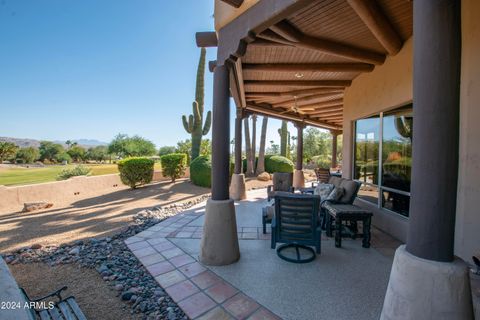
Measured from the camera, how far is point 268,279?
8.32 feet

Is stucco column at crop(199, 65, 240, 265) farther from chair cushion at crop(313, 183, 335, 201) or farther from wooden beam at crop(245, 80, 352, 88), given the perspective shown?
wooden beam at crop(245, 80, 352, 88)

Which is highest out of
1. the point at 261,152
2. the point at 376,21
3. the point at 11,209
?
the point at 376,21

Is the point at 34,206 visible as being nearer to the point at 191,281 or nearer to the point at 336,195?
the point at 191,281

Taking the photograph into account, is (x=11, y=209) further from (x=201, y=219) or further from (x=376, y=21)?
(x=376, y=21)

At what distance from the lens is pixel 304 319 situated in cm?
193

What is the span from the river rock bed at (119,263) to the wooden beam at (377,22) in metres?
3.75

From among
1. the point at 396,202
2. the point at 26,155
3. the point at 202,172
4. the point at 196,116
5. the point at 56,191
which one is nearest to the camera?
the point at 396,202

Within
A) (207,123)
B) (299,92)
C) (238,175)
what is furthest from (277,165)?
(299,92)

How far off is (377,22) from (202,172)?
27.7 ft

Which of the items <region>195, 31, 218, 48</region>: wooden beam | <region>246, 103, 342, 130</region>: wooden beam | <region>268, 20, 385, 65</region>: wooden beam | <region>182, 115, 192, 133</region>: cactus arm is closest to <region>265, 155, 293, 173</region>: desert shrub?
<region>246, 103, 342, 130</region>: wooden beam

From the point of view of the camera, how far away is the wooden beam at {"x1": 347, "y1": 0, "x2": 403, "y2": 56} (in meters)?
2.46

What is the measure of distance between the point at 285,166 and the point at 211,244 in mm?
12616

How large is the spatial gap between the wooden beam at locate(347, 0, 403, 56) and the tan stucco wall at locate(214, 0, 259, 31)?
1.20m

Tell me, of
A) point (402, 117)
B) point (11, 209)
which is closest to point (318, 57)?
point (402, 117)
